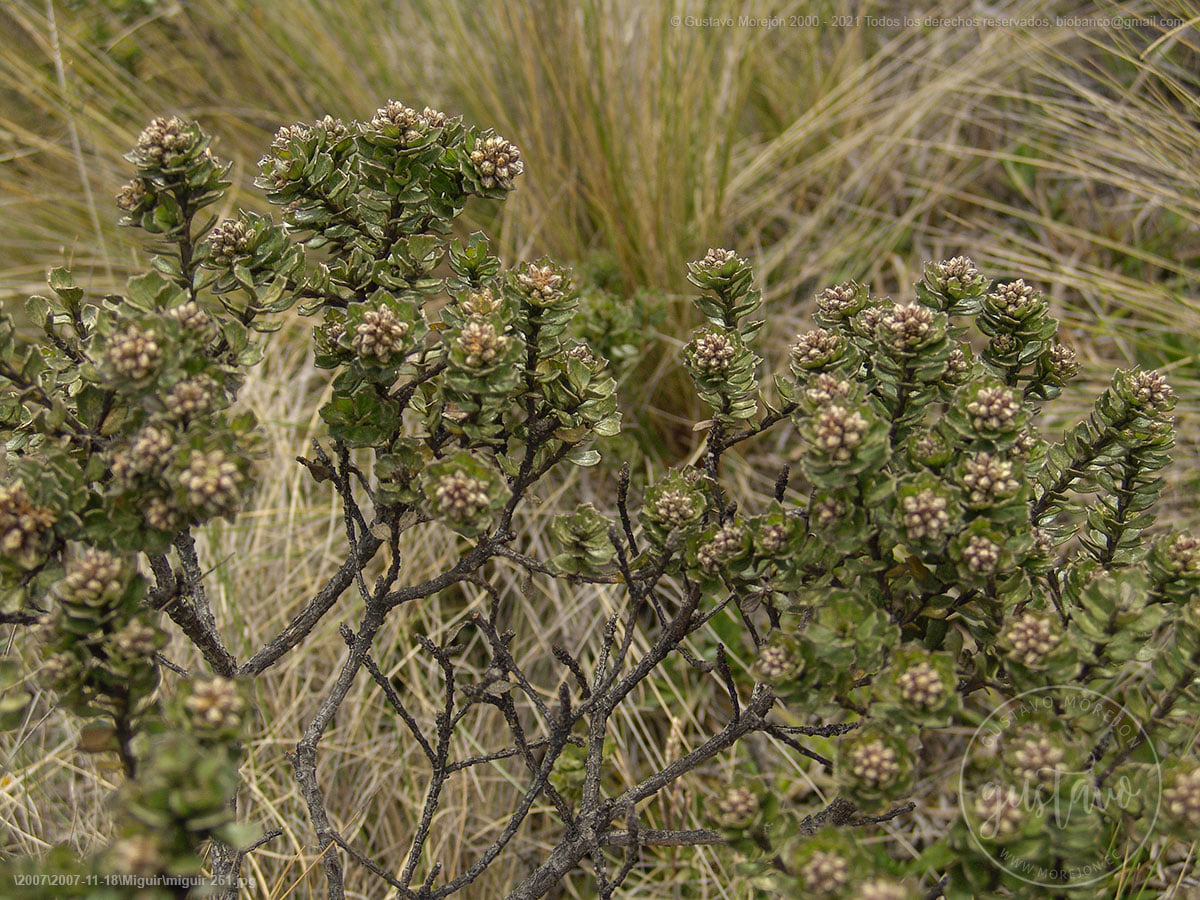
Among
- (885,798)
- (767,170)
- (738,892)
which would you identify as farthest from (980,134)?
(885,798)

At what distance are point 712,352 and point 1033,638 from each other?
0.51 metres

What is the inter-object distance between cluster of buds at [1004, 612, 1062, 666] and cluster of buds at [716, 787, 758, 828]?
32 centimetres

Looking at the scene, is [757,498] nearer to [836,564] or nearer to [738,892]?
[738,892]

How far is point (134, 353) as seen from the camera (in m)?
0.92

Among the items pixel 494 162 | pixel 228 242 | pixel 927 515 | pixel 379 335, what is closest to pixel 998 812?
pixel 927 515

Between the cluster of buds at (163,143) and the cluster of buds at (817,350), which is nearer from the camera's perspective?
the cluster of buds at (163,143)

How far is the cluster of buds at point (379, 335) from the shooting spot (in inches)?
40.9

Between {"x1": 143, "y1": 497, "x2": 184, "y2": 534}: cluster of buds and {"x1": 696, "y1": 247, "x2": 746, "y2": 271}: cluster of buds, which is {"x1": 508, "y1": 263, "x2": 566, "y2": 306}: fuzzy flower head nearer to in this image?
{"x1": 696, "y1": 247, "x2": 746, "y2": 271}: cluster of buds

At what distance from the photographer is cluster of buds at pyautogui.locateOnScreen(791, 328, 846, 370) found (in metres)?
1.19

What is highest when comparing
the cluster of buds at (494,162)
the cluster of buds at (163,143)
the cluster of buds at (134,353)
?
the cluster of buds at (163,143)

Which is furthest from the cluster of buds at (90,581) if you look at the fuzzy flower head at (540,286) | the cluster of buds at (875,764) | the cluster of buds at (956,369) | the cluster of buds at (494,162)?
the cluster of buds at (956,369)

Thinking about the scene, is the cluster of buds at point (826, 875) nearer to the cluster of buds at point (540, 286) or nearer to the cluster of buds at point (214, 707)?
the cluster of buds at point (214, 707)

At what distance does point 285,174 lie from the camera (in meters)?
1.15

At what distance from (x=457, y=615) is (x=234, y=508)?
1.31 meters
